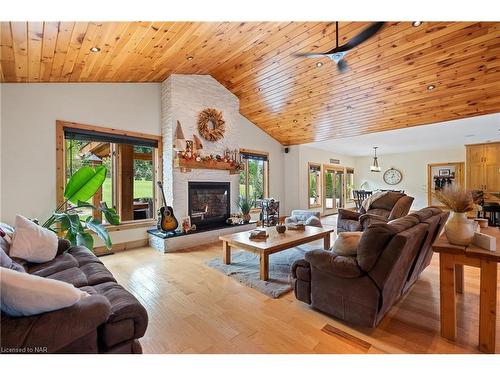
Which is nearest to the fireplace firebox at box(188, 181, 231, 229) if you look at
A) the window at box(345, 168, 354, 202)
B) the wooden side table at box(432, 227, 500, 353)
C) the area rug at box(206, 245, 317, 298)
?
the area rug at box(206, 245, 317, 298)

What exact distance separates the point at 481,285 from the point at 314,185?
7.01 meters

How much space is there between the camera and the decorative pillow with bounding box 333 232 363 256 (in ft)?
6.67

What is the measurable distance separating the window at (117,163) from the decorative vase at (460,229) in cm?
466

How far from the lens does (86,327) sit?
1.16m

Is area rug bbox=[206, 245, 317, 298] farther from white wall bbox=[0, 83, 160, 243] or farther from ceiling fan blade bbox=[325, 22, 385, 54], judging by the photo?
ceiling fan blade bbox=[325, 22, 385, 54]

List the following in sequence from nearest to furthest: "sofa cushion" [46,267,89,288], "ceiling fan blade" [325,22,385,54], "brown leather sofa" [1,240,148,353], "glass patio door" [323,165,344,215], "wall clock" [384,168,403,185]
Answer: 1. "brown leather sofa" [1,240,148,353]
2. "sofa cushion" [46,267,89,288]
3. "ceiling fan blade" [325,22,385,54]
4. "glass patio door" [323,165,344,215]
5. "wall clock" [384,168,403,185]

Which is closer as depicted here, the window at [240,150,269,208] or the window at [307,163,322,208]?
the window at [240,150,269,208]

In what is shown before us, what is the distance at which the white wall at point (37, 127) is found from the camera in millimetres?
3311

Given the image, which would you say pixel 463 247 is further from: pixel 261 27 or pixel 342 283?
pixel 261 27

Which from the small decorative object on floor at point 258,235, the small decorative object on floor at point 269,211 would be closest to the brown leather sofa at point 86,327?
the small decorative object on floor at point 258,235

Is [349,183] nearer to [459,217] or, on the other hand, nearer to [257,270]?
[257,270]

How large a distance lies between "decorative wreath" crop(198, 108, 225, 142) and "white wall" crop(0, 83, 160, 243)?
157 cm

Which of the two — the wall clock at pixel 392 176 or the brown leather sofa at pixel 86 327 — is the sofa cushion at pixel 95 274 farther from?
the wall clock at pixel 392 176
